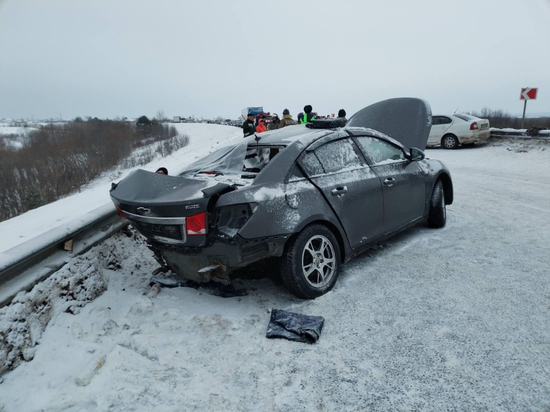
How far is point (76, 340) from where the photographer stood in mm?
2695

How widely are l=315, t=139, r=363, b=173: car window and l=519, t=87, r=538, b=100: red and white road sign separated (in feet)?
48.3

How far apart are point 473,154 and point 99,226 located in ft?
43.8

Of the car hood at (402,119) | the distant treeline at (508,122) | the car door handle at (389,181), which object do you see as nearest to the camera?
the car door handle at (389,181)

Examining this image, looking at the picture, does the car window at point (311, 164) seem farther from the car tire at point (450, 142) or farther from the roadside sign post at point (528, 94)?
the roadside sign post at point (528, 94)

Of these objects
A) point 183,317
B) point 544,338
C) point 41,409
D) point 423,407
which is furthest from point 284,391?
point 544,338

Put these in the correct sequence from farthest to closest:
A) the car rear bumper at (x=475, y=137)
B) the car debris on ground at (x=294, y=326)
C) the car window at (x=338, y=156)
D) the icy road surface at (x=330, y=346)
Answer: the car rear bumper at (x=475, y=137) → the car window at (x=338, y=156) → the car debris on ground at (x=294, y=326) → the icy road surface at (x=330, y=346)

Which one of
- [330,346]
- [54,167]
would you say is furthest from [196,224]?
[54,167]

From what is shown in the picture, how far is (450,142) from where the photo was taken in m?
14.8

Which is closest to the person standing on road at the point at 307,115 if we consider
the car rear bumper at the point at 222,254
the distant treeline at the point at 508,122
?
the car rear bumper at the point at 222,254

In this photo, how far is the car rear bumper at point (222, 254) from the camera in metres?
2.97

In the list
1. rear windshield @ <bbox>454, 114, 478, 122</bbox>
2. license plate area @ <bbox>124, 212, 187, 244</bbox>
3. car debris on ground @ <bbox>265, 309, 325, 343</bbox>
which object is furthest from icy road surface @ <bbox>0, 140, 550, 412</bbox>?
rear windshield @ <bbox>454, 114, 478, 122</bbox>

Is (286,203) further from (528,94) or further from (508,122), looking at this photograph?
(508,122)

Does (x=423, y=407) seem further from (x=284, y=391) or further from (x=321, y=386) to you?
(x=284, y=391)

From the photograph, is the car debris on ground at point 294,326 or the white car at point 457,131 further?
the white car at point 457,131
